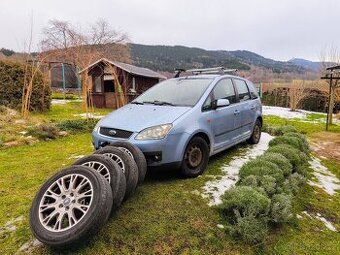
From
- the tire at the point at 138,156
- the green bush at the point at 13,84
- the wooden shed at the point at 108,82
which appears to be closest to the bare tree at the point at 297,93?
the wooden shed at the point at 108,82

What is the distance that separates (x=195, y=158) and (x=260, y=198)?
4.71 feet

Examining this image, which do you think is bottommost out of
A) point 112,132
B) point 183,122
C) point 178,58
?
point 112,132

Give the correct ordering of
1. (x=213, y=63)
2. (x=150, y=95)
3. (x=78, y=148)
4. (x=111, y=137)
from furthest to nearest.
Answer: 1. (x=213, y=63)
2. (x=78, y=148)
3. (x=150, y=95)
4. (x=111, y=137)

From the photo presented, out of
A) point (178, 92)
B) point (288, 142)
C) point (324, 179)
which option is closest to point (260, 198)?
point (178, 92)

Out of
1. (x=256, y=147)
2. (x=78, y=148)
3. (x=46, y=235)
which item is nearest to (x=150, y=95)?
(x=78, y=148)

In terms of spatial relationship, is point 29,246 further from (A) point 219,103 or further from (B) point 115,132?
(A) point 219,103

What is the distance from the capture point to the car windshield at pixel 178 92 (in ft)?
16.6

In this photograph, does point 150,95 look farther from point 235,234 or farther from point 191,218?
point 235,234

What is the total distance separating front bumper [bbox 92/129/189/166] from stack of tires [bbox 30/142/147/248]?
0.73m

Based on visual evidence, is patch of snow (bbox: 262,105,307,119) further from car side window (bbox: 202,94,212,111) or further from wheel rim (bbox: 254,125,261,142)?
car side window (bbox: 202,94,212,111)

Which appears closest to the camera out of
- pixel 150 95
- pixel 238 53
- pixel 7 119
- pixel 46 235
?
pixel 46 235

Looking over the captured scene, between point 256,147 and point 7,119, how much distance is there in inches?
304

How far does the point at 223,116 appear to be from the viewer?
A: 5363 mm

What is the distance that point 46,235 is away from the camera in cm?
266
